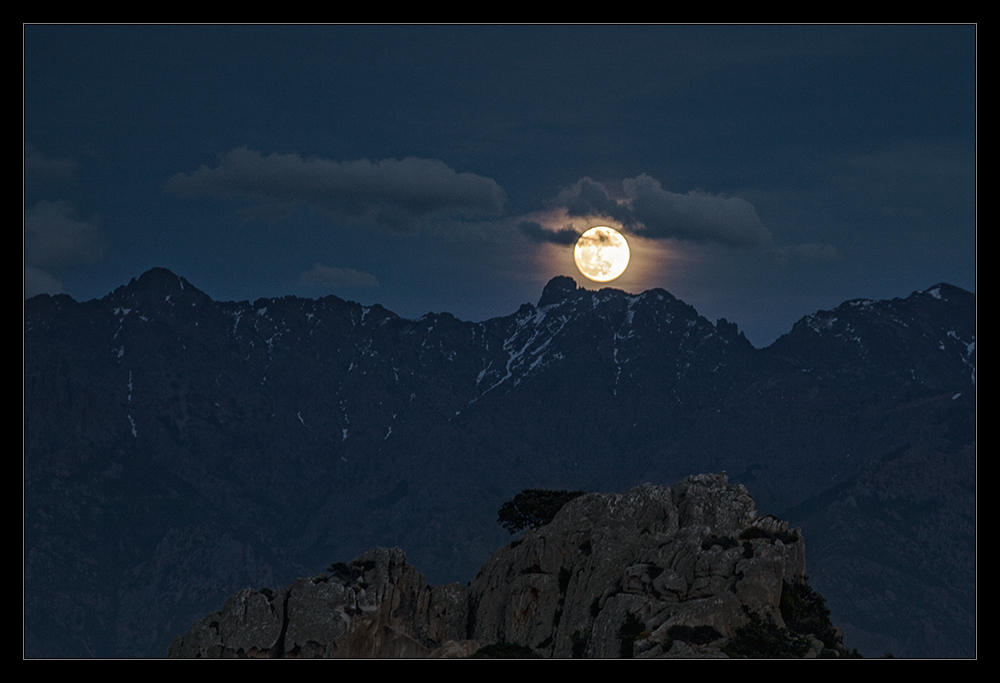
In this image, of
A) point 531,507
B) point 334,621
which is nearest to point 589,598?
point 334,621

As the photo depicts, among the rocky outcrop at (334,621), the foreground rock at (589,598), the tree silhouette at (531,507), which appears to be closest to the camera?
the foreground rock at (589,598)

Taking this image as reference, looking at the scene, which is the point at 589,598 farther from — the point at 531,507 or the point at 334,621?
the point at 531,507

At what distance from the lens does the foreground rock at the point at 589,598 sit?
84375 millimetres

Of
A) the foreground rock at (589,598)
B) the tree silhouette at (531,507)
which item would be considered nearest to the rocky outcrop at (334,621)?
the foreground rock at (589,598)

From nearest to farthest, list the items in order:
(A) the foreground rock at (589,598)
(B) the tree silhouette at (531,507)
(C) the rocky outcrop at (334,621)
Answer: (A) the foreground rock at (589,598)
(C) the rocky outcrop at (334,621)
(B) the tree silhouette at (531,507)

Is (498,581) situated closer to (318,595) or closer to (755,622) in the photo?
(318,595)

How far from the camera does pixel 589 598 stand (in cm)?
9806

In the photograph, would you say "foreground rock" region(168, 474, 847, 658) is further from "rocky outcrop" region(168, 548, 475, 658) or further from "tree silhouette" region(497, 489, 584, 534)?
"tree silhouette" region(497, 489, 584, 534)

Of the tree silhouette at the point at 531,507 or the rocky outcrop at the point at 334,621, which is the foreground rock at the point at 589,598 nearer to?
the rocky outcrop at the point at 334,621

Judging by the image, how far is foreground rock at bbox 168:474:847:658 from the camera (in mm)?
84375

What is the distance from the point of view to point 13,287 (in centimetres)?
6738

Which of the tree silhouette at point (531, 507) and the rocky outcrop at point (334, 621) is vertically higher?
the tree silhouette at point (531, 507)

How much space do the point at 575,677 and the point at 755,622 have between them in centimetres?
3500
